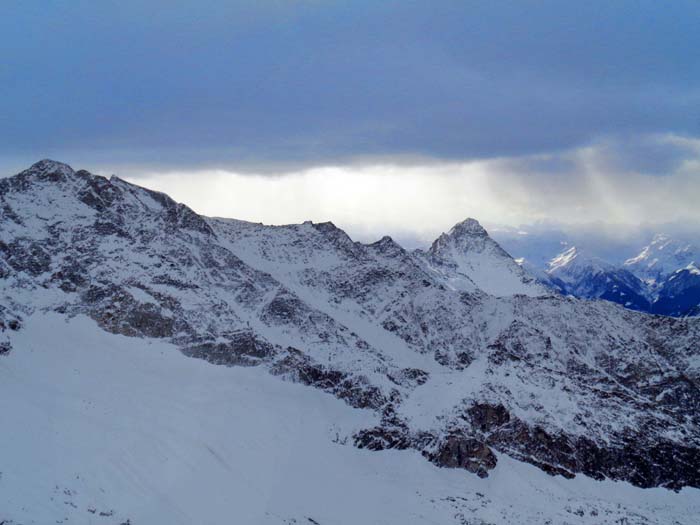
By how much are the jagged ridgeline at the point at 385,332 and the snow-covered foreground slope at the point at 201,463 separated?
415 cm

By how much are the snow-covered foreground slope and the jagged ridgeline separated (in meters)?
4.15

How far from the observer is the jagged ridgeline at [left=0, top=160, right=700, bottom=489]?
8606 cm

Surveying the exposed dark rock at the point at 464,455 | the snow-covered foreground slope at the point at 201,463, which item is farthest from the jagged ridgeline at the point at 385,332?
the snow-covered foreground slope at the point at 201,463

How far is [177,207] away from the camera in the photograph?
159 meters

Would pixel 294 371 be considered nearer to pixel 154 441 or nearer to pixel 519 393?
pixel 519 393

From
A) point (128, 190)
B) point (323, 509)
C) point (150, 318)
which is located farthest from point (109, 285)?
point (323, 509)

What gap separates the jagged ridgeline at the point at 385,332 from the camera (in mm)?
86062

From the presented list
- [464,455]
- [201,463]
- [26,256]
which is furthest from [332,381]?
[26,256]

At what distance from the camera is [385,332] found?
157m

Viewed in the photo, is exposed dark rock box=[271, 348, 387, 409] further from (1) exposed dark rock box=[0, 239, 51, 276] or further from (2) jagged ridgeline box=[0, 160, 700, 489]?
(1) exposed dark rock box=[0, 239, 51, 276]

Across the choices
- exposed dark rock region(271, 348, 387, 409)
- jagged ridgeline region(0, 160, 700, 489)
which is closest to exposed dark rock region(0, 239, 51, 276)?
jagged ridgeline region(0, 160, 700, 489)

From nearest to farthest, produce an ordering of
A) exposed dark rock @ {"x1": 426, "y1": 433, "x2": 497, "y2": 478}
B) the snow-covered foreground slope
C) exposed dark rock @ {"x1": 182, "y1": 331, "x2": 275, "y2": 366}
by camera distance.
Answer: the snow-covered foreground slope, exposed dark rock @ {"x1": 426, "y1": 433, "x2": 497, "y2": 478}, exposed dark rock @ {"x1": 182, "y1": 331, "x2": 275, "y2": 366}

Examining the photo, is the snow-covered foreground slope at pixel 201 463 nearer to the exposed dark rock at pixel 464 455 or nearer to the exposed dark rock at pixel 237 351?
the exposed dark rock at pixel 464 455

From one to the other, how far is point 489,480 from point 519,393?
17.5 m
